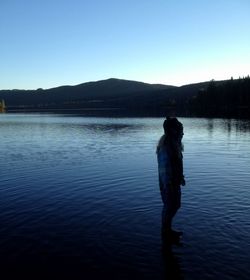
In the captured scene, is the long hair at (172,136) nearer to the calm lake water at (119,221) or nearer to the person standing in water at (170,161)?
the person standing in water at (170,161)

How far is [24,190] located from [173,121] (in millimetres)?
10909

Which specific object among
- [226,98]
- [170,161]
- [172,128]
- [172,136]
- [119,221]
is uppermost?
[226,98]

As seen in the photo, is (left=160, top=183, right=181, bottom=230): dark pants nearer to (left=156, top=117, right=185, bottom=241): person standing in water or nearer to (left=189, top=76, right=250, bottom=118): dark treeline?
(left=156, top=117, right=185, bottom=241): person standing in water

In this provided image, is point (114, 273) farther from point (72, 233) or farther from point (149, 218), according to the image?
point (149, 218)

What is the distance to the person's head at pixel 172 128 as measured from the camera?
1164cm

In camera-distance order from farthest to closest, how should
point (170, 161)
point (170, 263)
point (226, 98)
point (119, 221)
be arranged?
point (226, 98), point (119, 221), point (170, 161), point (170, 263)

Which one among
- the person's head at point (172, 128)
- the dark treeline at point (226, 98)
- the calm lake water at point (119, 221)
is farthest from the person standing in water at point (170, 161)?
the dark treeline at point (226, 98)

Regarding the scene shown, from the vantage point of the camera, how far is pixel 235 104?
507 ft

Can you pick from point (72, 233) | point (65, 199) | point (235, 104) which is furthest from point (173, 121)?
point (235, 104)

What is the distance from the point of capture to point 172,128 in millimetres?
11664

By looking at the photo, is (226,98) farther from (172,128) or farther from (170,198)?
(170,198)

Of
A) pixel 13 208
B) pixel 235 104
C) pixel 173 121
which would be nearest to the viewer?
pixel 173 121

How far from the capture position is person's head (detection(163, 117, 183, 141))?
38.2ft

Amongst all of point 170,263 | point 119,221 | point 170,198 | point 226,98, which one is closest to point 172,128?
point 170,198
